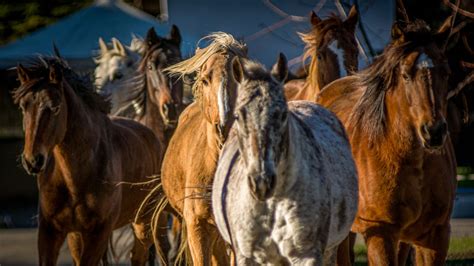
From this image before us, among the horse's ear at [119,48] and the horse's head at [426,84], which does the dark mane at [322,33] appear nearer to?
the horse's head at [426,84]

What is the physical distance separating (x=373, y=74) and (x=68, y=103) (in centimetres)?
266

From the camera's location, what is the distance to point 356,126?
8398 mm

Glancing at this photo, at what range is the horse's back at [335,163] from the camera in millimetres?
6668

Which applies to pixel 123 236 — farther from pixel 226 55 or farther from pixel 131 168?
pixel 226 55

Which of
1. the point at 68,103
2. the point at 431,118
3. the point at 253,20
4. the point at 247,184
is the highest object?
the point at 253,20

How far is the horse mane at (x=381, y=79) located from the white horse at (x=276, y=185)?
1.24 metres

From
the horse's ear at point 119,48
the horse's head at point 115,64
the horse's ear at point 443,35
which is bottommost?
the horse's ear at point 443,35

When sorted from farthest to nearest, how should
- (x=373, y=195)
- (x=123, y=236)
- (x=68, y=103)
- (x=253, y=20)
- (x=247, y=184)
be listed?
(x=253, y=20) → (x=123, y=236) → (x=68, y=103) → (x=373, y=195) → (x=247, y=184)

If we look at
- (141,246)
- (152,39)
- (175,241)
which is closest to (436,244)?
(141,246)

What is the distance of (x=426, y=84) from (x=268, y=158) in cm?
208

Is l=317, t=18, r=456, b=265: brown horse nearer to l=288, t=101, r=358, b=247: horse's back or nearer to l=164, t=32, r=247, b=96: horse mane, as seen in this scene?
l=288, t=101, r=358, b=247: horse's back

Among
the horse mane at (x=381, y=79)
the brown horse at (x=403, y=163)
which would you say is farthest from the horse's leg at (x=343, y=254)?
the horse mane at (x=381, y=79)

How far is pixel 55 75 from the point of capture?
9.20 metres

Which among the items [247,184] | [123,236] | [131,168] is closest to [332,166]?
[247,184]
